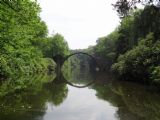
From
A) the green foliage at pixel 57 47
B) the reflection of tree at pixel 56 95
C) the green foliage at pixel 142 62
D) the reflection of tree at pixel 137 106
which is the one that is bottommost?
the reflection of tree at pixel 137 106

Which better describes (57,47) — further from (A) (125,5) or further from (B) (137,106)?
(A) (125,5)

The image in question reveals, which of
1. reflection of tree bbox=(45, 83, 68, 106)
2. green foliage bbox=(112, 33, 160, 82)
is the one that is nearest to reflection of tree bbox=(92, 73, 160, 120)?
reflection of tree bbox=(45, 83, 68, 106)

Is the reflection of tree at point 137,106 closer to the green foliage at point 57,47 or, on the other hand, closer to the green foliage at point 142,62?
the green foliage at point 142,62

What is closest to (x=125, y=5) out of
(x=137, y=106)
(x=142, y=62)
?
(x=137, y=106)

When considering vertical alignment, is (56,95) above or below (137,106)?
above

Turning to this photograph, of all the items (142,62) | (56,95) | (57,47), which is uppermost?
(57,47)

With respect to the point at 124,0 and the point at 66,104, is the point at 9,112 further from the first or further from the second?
the point at 124,0

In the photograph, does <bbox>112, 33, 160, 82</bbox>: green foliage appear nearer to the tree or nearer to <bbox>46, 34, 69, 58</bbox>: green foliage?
the tree

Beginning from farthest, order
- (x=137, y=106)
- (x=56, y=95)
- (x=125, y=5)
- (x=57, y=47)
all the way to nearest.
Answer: (x=57, y=47) → (x=56, y=95) → (x=137, y=106) → (x=125, y=5)

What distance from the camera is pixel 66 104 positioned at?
925 inches

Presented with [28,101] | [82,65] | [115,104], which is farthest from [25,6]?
[82,65]

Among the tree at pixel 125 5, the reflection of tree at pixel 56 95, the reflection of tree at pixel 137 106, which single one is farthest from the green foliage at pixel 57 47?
the tree at pixel 125 5

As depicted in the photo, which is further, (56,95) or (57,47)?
(57,47)

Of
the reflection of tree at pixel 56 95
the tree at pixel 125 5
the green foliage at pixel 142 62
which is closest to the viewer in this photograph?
the tree at pixel 125 5
